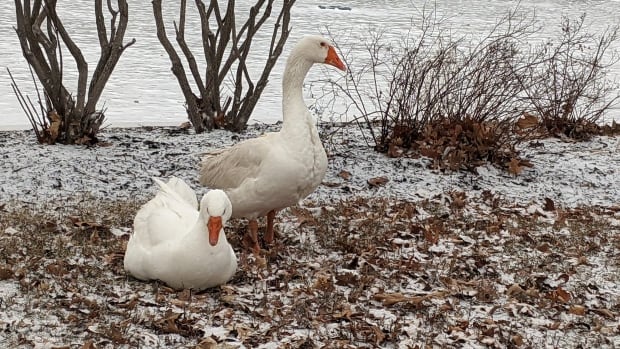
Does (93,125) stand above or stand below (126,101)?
above

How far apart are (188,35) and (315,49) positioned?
34.6ft

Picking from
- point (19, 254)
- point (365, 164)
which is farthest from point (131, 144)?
point (19, 254)

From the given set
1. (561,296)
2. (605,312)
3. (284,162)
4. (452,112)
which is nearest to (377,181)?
(452,112)

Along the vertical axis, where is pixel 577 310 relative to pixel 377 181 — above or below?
above

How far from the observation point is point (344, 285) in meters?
5.12

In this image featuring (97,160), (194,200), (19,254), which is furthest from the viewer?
(97,160)

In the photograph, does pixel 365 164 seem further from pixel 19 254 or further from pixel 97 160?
pixel 19 254

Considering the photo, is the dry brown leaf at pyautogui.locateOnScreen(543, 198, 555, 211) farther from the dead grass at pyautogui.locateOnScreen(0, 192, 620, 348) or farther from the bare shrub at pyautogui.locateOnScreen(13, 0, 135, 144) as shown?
the bare shrub at pyautogui.locateOnScreen(13, 0, 135, 144)

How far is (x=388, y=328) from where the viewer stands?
4.53 m

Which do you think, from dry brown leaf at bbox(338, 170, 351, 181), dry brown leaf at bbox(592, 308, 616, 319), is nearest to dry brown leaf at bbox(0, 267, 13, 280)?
dry brown leaf at bbox(592, 308, 616, 319)

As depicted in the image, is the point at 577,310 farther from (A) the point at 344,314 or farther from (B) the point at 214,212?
(B) the point at 214,212

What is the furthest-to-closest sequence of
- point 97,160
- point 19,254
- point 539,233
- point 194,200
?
point 97,160 < point 539,233 < point 194,200 < point 19,254

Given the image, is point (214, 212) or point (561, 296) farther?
point (561, 296)

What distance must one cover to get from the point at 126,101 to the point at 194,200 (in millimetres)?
5592
